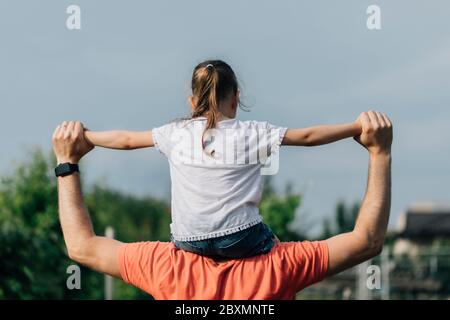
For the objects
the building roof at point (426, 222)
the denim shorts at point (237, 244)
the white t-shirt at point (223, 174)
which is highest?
the white t-shirt at point (223, 174)

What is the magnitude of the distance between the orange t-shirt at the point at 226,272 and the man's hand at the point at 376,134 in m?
0.38

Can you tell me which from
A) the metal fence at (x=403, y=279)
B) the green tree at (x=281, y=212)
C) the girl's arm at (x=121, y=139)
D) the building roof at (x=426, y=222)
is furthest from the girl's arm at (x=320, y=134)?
the building roof at (x=426, y=222)

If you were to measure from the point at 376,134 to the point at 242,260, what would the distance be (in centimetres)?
63

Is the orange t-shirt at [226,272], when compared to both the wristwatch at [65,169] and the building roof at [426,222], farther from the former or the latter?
the building roof at [426,222]

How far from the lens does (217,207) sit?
321 cm

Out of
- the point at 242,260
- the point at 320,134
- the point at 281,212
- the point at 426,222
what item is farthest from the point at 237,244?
the point at 426,222

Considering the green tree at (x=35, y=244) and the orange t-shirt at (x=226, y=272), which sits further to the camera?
the green tree at (x=35, y=244)

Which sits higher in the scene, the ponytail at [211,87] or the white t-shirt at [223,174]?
the ponytail at [211,87]

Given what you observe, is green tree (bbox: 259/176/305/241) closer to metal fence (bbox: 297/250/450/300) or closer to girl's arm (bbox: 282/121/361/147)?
metal fence (bbox: 297/250/450/300)

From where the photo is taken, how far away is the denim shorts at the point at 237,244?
320 cm

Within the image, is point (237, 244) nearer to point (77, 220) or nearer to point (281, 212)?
point (77, 220)

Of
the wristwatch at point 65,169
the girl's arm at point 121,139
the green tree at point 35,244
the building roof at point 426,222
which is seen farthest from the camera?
the building roof at point 426,222

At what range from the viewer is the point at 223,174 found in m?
3.20
